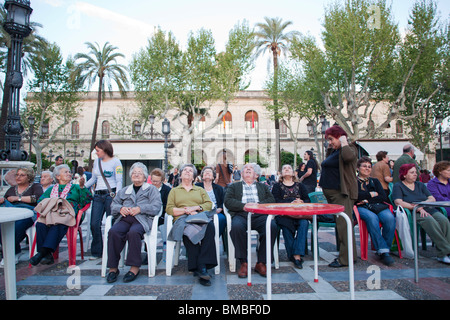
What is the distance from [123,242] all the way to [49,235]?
117 cm

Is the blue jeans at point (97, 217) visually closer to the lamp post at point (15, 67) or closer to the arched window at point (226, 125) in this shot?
the lamp post at point (15, 67)

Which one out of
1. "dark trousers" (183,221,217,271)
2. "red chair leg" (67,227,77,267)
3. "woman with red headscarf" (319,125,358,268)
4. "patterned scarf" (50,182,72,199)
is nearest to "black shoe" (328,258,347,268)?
"woman with red headscarf" (319,125,358,268)

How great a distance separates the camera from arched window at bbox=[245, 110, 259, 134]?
37.7 metres

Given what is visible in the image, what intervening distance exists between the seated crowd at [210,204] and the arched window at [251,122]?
1301 inches

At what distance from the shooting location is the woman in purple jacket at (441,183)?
4723mm

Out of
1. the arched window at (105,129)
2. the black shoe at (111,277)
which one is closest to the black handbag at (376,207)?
the black shoe at (111,277)

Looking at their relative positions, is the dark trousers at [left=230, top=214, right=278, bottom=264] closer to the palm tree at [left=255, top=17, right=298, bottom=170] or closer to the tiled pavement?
the tiled pavement

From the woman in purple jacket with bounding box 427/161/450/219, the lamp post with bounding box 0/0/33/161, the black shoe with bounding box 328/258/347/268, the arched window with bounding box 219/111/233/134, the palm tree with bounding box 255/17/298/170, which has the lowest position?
the black shoe with bounding box 328/258/347/268

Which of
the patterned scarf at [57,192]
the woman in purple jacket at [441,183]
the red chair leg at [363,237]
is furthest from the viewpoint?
the woman in purple jacket at [441,183]

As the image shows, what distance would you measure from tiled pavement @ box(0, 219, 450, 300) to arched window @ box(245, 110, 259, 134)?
33.9 metres

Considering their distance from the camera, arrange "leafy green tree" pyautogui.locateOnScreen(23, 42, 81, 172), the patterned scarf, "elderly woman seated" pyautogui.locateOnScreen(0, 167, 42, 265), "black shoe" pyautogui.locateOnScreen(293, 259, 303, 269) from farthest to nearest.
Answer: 1. "leafy green tree" pyautogui.locateOnScreen(23, 42, 81, 172)
2. "elderly woman seated" pyautogui.locateOnScreen(0, 167, 42, 265)
3. the patterned scarf
4. "black shoe" pyautogui.locateOnScreen(293, 259, 303, 269)

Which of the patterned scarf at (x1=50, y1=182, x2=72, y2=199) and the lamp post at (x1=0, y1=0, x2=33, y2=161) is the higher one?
the lamp post at (x1=0, y1=0, x2=33, y2=161)

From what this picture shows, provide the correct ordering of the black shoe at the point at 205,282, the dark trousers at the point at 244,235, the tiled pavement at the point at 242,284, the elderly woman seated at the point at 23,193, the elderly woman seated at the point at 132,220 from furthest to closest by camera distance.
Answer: the elderly woman seated at the point at 23,193 < the dark trousers at the point at 244,235 < the elderly woman seated at the point at 132,220 < the black shoe at the point at 205,282 < the tiled pavement at the point at 242,284
